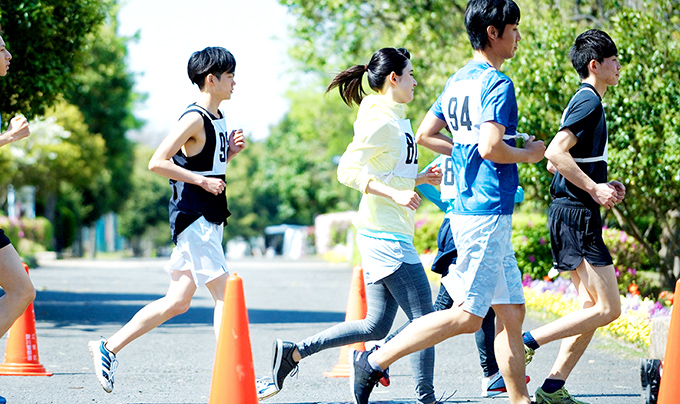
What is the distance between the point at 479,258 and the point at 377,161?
1007 millimetres

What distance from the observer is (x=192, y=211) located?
16.0 ft

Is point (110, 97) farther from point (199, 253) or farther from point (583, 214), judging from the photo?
point (583, 214)

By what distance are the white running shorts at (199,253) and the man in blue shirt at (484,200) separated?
101 centimetres

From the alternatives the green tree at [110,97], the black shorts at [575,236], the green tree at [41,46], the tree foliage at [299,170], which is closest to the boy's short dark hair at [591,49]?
the black shorts at [575,236]

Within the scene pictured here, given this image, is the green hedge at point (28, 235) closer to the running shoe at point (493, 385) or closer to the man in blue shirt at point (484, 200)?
the running shoe at point (493, 385)

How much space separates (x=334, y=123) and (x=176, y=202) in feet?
127

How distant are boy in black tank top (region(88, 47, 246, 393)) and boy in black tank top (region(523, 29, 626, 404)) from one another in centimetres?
172

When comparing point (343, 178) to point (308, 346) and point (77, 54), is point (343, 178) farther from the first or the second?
point (77, 54)

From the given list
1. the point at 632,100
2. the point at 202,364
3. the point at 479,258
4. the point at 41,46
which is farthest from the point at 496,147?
the point at 41,46

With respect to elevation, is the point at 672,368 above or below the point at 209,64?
below

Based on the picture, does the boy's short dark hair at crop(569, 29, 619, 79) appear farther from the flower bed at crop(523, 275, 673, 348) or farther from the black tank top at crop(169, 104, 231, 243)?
the flower bed at crop(523, 275, 673, 348)

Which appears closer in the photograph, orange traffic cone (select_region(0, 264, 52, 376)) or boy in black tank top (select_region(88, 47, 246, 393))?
boy in black tank top (select_region(88, 47, 246, 393))

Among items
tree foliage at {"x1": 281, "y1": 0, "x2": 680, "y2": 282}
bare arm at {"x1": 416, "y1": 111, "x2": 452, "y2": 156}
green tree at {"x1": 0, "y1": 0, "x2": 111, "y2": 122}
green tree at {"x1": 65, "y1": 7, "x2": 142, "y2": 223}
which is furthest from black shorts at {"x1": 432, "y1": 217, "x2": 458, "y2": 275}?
green tree at {"x1": 65, "y1": 7, "x2": 142, "y2": 223}

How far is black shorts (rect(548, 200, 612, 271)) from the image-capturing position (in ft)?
15.6
